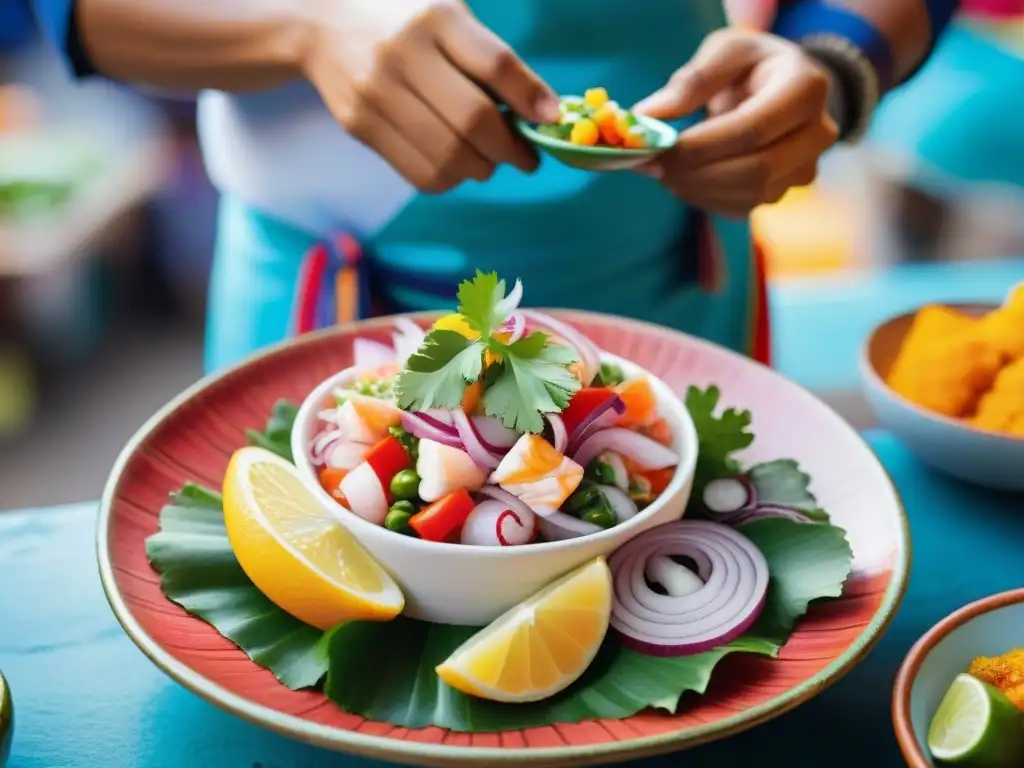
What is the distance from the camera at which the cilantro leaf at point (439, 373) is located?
0.93m

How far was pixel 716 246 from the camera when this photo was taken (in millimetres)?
1654

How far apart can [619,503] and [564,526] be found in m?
0.06

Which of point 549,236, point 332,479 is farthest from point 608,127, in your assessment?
point 332,479

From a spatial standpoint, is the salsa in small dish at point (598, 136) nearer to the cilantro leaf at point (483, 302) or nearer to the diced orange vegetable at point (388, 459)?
the cilantro leaf at point (483, 302)

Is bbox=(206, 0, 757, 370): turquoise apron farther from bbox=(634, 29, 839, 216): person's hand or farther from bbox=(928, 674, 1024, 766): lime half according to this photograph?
bbox=(928, 674, 1024, 766): lime half

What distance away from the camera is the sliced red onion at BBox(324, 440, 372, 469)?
0.98 metres

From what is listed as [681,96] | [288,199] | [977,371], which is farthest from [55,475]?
[977,371]

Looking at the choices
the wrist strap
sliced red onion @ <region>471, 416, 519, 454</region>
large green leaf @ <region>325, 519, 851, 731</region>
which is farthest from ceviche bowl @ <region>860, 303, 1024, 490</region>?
the wrist strap

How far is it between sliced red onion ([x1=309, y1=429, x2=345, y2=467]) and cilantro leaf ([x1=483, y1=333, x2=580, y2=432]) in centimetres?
15

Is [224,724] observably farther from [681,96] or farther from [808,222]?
[808,222]

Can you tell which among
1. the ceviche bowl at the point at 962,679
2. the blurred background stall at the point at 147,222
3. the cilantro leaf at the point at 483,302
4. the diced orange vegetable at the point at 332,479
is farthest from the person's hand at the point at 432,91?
the blurred background stall at the point at 147,222

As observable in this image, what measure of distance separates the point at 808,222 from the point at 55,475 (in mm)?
2898

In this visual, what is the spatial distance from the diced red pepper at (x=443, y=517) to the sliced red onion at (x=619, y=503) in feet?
0.40

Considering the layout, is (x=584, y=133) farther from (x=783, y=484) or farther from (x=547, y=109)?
(x=783, y=484)
